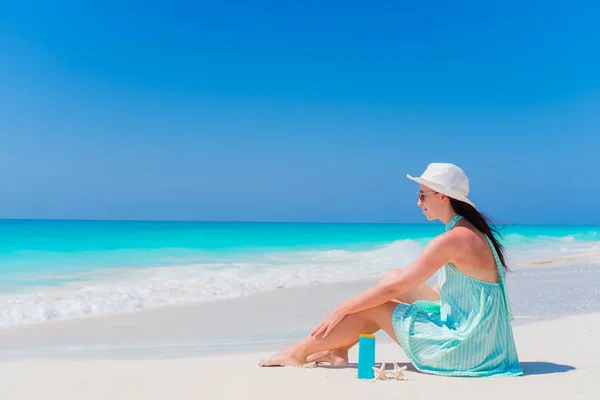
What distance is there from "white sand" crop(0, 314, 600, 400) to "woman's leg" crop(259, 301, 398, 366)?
0.10 metres

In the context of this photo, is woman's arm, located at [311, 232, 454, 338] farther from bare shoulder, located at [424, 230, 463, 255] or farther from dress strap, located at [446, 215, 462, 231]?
dress strap, located at [446, 215, 462, 231]

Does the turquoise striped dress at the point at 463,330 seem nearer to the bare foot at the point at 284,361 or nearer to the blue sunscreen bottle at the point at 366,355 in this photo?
the blue sunscreen bottle at the point at 366,355

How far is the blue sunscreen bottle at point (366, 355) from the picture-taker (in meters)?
3.38

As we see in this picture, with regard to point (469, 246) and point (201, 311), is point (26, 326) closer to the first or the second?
point (201, 311)

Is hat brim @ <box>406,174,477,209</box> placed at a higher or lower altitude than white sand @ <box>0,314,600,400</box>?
higher

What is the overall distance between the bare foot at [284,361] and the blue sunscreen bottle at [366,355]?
436 mm

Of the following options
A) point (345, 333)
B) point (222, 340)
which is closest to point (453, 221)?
point (345, 333)

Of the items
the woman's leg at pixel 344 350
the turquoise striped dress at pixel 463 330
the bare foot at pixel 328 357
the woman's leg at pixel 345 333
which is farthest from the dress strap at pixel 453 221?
the bare foot at pixel 328 357

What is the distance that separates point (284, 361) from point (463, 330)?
Answer: 109cm

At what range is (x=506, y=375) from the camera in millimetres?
3492

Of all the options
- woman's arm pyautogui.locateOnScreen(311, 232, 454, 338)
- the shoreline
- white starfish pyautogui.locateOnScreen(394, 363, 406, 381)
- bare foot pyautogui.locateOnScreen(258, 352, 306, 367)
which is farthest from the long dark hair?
the shoreline

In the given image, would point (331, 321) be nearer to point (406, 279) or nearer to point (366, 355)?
point (366, 355)

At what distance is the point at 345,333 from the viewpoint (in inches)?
144

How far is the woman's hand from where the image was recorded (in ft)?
11.6
